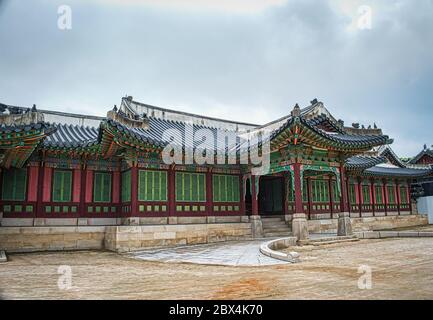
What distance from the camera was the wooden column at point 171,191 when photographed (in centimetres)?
1767

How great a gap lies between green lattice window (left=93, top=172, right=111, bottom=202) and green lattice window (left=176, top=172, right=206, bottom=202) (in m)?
3.36

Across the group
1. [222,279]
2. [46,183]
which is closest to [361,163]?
[46,183]

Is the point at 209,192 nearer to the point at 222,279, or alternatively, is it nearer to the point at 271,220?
the point at 271,220

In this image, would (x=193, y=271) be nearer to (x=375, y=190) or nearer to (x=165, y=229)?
(x=165, y=229)

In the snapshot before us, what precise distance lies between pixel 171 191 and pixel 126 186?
7.05 feet

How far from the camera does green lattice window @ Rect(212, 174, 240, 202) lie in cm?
1944

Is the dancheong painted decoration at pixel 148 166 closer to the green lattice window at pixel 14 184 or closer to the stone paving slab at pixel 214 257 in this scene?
the green lattice window at pixel 14 184

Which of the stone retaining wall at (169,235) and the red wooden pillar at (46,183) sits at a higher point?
the red wooden pillar at (46,183)

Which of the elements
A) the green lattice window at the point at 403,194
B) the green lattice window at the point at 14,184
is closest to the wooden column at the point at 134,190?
the green lattice window at the point at 14,184

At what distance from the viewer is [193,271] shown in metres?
→ 9.49

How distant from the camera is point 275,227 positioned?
20.6 m

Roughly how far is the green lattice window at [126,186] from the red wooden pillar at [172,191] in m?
1.92

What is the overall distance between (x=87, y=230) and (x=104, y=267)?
6369 mm

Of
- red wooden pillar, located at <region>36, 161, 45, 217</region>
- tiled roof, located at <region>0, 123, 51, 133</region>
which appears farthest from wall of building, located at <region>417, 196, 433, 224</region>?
tiled roof, located at <region>0, 123, 51, 133</region>
